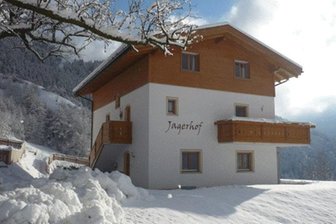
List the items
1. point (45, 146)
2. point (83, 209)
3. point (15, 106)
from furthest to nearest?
1. point (15, 106)
2. point (45, 146)
3. point (83, 209)

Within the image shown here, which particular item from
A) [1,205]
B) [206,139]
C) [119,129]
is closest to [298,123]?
[206,139]

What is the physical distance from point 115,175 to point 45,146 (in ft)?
249

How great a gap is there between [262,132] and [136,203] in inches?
388

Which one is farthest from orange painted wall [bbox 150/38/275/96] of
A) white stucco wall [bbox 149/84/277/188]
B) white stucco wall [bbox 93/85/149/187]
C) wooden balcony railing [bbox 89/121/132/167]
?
wooden balcony railing [bbox 89/121/132/167]

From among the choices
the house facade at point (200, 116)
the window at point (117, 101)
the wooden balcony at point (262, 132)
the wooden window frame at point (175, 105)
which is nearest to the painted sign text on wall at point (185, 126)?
the house facade at point (200, 116)

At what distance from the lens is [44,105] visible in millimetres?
106750

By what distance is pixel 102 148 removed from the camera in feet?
73.4

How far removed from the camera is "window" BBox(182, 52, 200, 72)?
21047 mm

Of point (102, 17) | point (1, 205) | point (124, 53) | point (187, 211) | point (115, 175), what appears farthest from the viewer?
point (124, 53)

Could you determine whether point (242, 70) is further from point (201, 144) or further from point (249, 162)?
point (201, 144)

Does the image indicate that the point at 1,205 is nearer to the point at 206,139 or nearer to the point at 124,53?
the point at 124,53

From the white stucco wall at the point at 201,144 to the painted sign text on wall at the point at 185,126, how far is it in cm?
10

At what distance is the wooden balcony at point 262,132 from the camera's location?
65.7 feet

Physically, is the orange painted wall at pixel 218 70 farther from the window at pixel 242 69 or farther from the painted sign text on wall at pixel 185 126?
the painted sign text on wall at pixel 185 126
